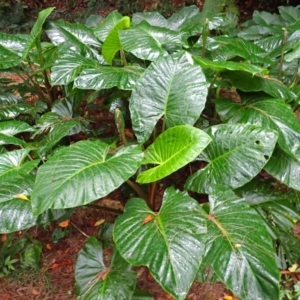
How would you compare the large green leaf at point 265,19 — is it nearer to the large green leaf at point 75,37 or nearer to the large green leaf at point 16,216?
the large green leaf at point 75,37

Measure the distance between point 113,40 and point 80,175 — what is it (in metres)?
0.99

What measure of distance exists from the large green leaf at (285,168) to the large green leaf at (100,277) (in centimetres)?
71

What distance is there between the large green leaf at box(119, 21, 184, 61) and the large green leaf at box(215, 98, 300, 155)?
0.39 m

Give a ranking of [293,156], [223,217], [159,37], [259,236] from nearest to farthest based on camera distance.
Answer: [259,236] → [223,217] → [293,156] → [159,37]

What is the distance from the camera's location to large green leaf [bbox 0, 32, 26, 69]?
2.04 meters

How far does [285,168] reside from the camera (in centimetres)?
159

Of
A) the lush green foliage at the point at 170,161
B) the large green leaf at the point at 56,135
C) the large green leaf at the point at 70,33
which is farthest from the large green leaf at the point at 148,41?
the large green leaf at the point at 56,135

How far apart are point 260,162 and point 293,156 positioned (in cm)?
22

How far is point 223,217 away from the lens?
135 cm

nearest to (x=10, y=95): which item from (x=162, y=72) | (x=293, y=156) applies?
(x=162, y=72)

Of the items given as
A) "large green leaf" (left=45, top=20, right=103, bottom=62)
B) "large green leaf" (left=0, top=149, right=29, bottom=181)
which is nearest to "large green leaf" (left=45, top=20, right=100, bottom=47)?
"large green leaf" (left=45, top=20, right=103, bottom=62)

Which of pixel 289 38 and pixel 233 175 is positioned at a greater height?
pixel 289 38

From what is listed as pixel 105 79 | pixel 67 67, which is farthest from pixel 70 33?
pixel 105 79

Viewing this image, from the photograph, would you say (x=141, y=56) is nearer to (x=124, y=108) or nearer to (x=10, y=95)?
(x=124, y=108)
